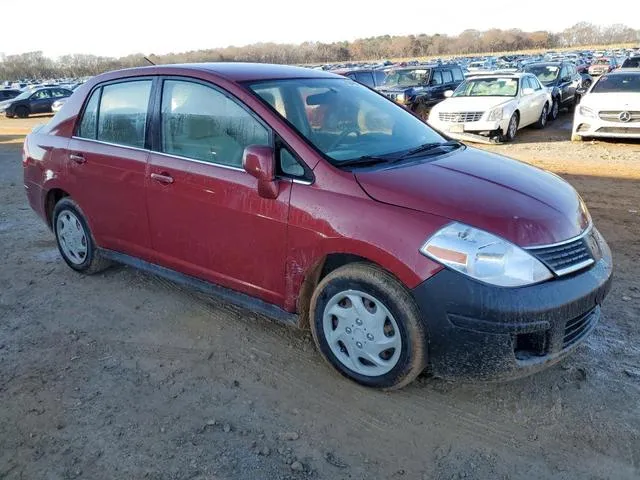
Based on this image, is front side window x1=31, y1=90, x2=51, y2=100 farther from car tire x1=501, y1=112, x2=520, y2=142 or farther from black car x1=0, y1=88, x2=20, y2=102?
car tire x1=501, y1=112, x2=520, y2=142

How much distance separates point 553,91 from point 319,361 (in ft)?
46.2

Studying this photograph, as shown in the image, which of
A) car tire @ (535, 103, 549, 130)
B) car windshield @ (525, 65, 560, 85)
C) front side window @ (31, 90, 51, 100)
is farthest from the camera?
front side window @ (31, 90, 51, 100)

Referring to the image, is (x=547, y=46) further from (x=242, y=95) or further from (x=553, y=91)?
(x=242, y=95)

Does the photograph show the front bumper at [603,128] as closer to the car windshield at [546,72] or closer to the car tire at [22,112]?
the car windshield at [546,72]

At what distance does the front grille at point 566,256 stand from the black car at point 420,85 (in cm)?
1201

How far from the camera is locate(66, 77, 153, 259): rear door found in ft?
12.6

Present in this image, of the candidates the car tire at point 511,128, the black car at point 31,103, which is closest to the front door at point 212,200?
the car tire at point 511,128

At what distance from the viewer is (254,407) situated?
288 centimetres

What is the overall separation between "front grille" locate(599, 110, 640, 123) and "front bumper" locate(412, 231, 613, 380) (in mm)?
9189

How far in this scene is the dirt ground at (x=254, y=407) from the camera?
2467 millimetres

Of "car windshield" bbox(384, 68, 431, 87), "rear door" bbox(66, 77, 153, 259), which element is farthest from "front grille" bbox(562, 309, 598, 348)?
"car windshield" bbox(384, 68, 431, 87)

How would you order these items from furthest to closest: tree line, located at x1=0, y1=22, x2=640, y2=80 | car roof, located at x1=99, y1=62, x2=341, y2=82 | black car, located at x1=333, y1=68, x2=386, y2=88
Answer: tree line, located at x1=0, y1=22, x2=640, y2=80, black car, located at x1=333, y1=68, x2=386, y2=88, car roof, located at x1=99, y1=62, x2=341, y2=82

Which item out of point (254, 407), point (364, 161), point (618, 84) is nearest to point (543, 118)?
point (618, 84)

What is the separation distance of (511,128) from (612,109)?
1.98 meters
